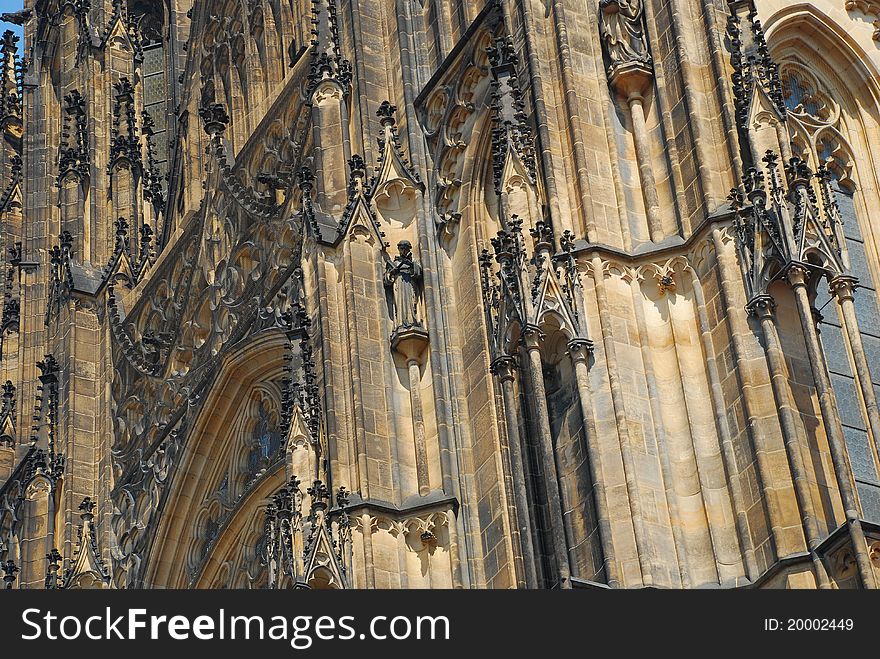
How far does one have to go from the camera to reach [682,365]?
22.9 meters

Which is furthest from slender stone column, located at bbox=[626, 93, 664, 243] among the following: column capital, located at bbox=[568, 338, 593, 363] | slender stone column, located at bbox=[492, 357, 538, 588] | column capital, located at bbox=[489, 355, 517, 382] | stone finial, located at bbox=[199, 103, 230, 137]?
stone finial, located at bbox=[199, 103, 230, 137]

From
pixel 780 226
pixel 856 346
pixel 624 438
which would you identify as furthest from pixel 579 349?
pixel 856 346

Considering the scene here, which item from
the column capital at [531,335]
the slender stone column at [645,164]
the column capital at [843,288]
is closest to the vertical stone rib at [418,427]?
the column capital at [531,335]

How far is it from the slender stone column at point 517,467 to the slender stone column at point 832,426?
324cm

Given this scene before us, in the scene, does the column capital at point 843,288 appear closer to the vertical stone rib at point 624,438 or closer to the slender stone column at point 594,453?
the vertical stone rib at point 624,438

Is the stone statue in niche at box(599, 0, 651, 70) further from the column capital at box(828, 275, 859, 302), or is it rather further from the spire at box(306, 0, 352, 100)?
the spire at box(306, 0, 352, 100)

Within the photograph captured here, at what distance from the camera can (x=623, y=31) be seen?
25.4 m

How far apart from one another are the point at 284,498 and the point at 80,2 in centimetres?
2123

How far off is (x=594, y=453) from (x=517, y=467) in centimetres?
132
